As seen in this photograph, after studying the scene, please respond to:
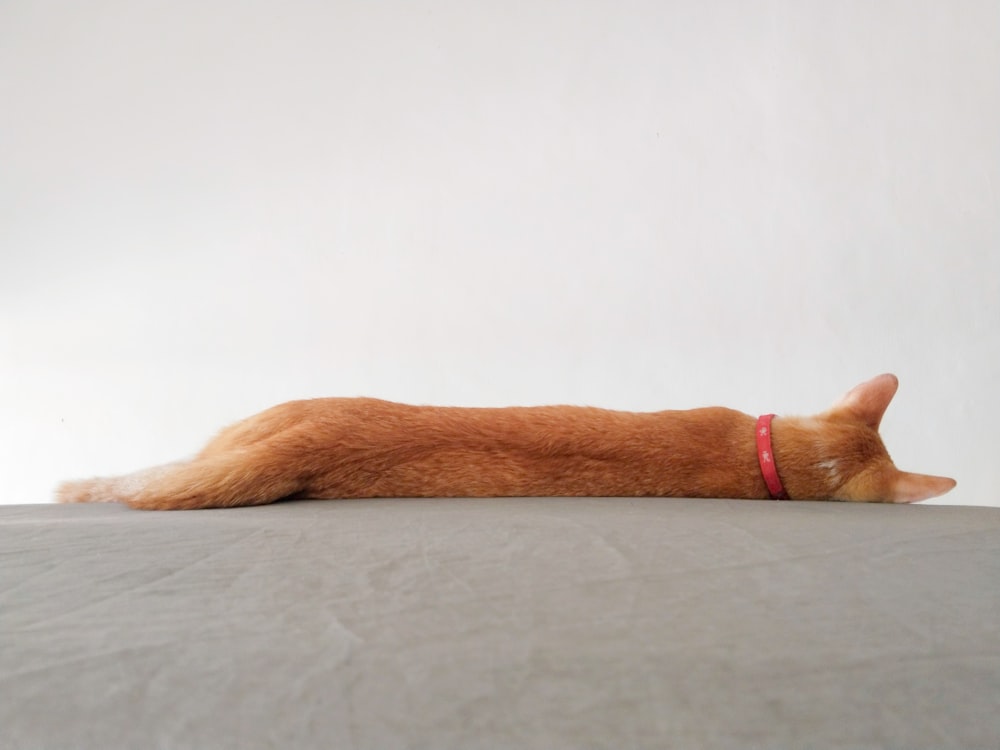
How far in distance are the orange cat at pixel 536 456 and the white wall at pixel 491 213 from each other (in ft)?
5.01

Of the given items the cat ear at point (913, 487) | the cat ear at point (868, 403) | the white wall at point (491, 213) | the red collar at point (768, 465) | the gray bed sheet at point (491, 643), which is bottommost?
the gray bed sheet at point (491, 643)

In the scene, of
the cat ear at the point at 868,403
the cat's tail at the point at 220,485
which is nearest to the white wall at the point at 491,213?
the cat ear at the point at 868,403

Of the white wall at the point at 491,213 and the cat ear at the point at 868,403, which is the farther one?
the white wall at the point at 491,213

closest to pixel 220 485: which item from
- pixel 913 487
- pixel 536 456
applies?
pixel 536 456

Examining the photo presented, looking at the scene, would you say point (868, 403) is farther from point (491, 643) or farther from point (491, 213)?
point (491, 213)

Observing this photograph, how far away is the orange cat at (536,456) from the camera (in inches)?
43.6

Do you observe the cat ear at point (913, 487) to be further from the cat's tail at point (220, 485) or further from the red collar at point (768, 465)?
the cat's tail at point (220, 485)

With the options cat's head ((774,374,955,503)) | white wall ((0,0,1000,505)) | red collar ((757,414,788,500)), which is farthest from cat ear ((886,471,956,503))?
white wall ((0,0,1000,505))

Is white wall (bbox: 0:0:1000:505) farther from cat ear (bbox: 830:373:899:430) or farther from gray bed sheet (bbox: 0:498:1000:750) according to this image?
gray bed sheet (bbox: 0:498:1000:750)

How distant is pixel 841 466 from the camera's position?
1183mm

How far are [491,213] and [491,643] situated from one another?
2770 mm

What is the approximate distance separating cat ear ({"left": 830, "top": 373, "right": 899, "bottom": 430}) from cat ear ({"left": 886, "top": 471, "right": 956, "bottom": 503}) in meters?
0.09

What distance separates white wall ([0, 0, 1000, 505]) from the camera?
2.57m

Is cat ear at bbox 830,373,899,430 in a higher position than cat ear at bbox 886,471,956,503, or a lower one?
higher
